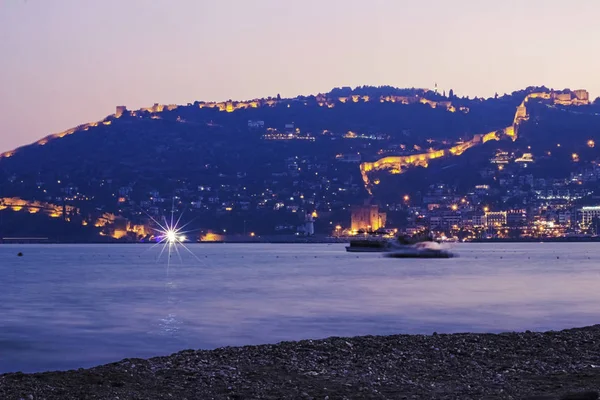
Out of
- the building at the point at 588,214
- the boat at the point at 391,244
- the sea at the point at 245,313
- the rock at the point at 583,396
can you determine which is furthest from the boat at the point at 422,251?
the building at the point at 588,214

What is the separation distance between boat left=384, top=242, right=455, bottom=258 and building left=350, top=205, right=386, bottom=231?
63747mm

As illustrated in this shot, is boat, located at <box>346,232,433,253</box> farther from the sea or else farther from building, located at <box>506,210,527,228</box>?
building, located at <box>506,210,527,228</box>

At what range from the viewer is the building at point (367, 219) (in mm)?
160875

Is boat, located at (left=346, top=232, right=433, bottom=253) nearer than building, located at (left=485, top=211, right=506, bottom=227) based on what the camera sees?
Yes

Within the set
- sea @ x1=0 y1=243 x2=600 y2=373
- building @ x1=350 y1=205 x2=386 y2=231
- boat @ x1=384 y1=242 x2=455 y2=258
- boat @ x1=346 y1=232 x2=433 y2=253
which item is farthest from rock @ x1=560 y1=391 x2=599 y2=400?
building @ x1=350 y1=205 x2=386 y2=231

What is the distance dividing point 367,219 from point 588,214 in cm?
4348

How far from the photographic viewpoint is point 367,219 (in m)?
162

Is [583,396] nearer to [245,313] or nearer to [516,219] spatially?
[245,313]

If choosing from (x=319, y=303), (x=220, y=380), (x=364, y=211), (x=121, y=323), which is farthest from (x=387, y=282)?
(x=364, y=211)

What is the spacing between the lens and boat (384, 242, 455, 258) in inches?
3605

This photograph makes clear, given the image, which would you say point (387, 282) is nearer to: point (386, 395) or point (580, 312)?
point (580, 312)

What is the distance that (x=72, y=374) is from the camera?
10.6 m

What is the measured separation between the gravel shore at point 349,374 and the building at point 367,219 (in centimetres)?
14759

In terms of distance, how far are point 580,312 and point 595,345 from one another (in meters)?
13.6
